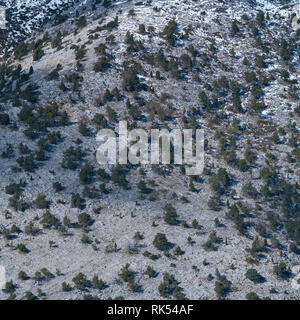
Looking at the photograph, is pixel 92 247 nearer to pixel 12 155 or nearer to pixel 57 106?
pixel 12 155

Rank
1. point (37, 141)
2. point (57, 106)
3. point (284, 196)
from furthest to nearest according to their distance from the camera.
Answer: point (57, 106) < point (37, 141) < point (284, 196)

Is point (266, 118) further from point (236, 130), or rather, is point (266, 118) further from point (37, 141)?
point (37, 141)

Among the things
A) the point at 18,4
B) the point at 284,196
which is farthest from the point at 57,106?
the point at 18,4

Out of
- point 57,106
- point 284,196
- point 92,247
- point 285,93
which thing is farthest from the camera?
point 285,93

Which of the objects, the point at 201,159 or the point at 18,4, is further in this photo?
the point at 18,4

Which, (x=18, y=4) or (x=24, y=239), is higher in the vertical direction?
(x=18, y=4)

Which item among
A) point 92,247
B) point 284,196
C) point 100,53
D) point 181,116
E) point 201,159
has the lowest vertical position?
point 92,247

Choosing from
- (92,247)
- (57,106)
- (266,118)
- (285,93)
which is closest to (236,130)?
(266,118)
